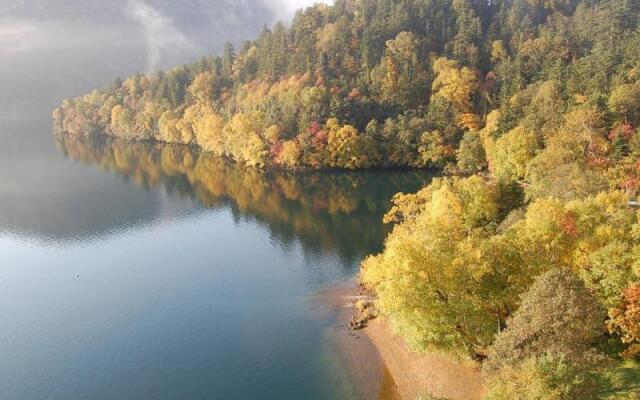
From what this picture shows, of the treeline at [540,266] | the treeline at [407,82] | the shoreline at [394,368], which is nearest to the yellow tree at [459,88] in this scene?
the treeline at [407,82]

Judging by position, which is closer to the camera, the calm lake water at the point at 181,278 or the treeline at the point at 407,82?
the calm lake water at the point at 181,278

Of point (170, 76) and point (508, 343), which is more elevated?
point (170, 76)

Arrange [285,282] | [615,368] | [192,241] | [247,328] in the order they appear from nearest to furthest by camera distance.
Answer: [615,368], [247,328], [285,282], [192,241]

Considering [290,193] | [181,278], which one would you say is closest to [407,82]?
[290,193]

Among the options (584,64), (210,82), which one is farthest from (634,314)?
(210,82)

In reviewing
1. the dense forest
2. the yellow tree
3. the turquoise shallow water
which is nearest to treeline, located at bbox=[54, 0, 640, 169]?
the yellow tree

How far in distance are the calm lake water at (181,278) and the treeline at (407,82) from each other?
25.4 ft

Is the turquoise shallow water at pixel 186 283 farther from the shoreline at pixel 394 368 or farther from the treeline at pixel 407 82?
the treeline at pixel 407 82

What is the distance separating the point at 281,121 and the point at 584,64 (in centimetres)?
5555

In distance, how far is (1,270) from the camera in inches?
2446

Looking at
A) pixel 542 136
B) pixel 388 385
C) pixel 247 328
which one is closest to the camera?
pixel 388 385

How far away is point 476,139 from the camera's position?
9438cm

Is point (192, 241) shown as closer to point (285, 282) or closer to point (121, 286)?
point (121, 286)

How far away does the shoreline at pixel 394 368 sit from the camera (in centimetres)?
3431
